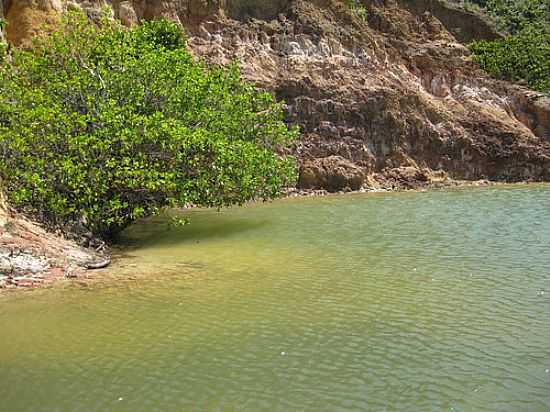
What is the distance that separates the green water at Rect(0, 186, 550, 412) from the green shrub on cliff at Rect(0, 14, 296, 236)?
1793 mm

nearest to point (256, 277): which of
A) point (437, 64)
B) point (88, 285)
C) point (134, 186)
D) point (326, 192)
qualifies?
point (88, 285)

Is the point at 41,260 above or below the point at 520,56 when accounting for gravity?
below

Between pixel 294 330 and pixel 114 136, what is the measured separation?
853cm

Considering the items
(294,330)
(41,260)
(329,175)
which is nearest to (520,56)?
(329,175)

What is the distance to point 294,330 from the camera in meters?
8.59

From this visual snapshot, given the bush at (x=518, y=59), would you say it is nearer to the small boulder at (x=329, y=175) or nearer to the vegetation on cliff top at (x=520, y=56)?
A: the vegetation on cliff top at (x=520, y=56)

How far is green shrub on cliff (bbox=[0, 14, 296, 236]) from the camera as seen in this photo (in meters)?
14.4

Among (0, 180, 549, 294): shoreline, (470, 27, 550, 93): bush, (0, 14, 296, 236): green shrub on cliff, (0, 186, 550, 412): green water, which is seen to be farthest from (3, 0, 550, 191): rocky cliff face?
(0, 180, 549, 294): shoreline

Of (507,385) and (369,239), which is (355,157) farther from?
(507,385)

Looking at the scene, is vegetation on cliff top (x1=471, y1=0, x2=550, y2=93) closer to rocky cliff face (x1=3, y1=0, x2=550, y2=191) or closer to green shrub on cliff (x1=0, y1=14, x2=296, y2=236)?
rocky cliff face (x1=3, y1=0, x2=550, y2=191)

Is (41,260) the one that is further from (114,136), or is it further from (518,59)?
(518,59)

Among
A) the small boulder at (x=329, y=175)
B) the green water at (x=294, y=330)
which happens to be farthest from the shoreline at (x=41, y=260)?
the small boulder at (x=329, y=175)

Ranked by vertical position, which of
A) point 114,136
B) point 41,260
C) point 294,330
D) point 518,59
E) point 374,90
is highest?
point 518,59

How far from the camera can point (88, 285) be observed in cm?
1139
